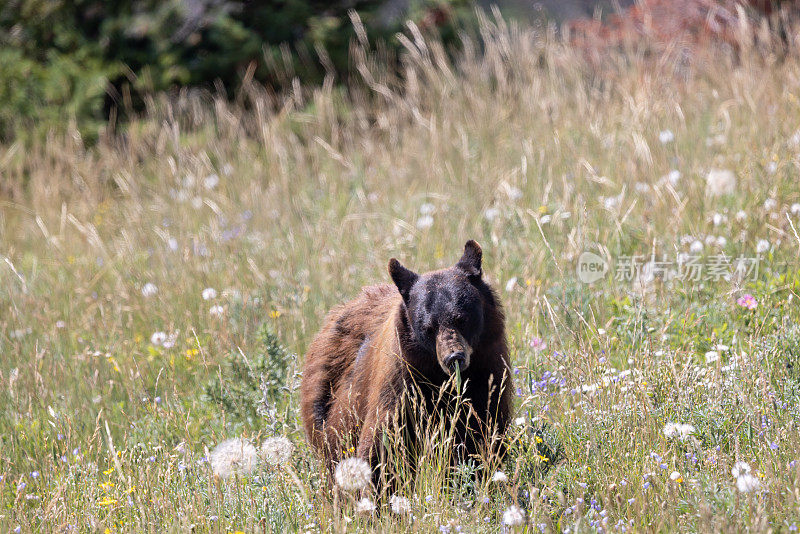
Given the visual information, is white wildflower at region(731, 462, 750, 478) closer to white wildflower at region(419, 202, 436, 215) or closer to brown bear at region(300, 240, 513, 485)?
brown bear at region(300, 240, 513, 485)

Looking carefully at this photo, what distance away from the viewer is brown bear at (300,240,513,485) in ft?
11.0

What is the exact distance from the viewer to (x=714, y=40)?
887 cm

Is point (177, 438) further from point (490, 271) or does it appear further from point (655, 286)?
point (655, 286)

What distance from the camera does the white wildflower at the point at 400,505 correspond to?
119 inches

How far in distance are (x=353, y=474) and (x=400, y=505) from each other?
0.29 m

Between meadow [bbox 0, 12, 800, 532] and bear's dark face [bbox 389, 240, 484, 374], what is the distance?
356 mm

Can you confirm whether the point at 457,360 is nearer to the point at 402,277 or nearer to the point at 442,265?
the point at 402,277

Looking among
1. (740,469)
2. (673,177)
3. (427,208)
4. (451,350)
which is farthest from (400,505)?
(673,177)

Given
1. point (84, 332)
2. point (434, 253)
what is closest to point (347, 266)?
point (434, 253)

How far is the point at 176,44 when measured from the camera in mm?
9406

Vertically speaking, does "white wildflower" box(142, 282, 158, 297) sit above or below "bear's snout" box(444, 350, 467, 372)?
below

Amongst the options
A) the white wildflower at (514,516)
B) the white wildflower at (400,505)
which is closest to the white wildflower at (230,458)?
the white wildflower at (400,505)

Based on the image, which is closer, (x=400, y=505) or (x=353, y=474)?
(x=400, y=505)

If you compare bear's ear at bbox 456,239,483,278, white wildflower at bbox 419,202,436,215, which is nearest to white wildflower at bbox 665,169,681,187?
white wildflower at bbox 419,202,436,215
